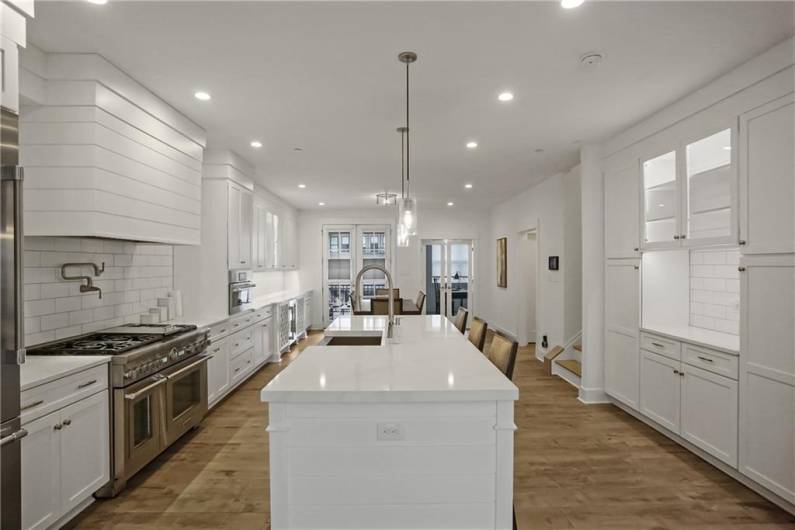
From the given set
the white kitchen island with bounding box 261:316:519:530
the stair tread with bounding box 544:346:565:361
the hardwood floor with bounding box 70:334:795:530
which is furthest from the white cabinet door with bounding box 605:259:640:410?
the white kitchen island with bounding box 261:316:519:530

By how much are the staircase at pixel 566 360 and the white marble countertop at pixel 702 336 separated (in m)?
1.60

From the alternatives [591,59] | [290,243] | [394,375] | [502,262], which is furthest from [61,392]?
[502,262]

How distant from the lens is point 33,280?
2.59 metres

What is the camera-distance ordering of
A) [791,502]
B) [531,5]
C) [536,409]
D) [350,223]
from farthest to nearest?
[350,223] → [536,409] → [791,502] → [531,5]

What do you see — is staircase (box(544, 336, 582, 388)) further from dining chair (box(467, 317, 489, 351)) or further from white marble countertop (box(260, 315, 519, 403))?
white marble countertop (box(260, 315, 519, 403))

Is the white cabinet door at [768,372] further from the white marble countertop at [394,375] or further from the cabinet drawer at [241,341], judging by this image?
the cabinet drawer at [241,341]

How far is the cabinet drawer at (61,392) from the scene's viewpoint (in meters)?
1.94

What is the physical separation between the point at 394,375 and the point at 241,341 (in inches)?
136

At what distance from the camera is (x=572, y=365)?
5.11 m

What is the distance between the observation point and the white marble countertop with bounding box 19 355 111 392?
6.53ft

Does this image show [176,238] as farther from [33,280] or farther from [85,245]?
[33,280]

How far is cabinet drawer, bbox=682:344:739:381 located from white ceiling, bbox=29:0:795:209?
177cm

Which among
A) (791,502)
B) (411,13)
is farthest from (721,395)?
(411,13)

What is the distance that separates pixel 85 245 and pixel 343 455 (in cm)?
257
